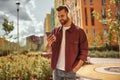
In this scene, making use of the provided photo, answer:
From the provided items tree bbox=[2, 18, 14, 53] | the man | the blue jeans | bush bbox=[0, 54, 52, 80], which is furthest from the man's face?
tree bbox=[2, 18, 14, 53]

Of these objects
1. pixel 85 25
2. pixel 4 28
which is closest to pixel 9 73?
pixel 4 28

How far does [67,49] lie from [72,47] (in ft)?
0.16

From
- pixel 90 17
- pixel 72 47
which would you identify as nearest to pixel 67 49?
pixel 72 47

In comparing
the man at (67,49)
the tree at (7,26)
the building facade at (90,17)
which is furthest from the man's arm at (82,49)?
the building facade at (90,17)

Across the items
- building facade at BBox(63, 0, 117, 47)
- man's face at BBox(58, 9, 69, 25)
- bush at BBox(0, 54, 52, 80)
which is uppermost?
building facade at BBox(63, 0, 117, 47)

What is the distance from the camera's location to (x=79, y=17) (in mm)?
25250

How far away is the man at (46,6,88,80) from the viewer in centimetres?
225

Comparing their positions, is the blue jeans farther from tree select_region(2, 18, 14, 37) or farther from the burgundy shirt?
tree select_region(2, 18, 14, 37)

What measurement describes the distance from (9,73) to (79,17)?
2123 centimetres

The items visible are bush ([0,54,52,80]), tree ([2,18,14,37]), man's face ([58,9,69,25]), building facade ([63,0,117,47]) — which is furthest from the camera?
building facade ([63,0,117,47])

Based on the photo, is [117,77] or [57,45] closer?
[57,45]

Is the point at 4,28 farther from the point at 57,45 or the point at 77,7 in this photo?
the point at 57,45

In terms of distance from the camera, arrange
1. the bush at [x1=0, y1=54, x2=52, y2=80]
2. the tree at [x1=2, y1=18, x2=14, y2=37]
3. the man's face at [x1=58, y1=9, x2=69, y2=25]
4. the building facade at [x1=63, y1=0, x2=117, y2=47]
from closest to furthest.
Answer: the man's face at [x1=58, y1=9, x2=69, y2=25] → the bush at [x1=0, y1=54, x2=52, y2=80] → the tree at [x1=2, y1=18, x2=14, y2=37] → the building facade at [x1=63, y1=0, x2=117, y2=47]

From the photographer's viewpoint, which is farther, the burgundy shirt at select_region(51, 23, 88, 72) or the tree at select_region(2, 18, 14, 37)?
the tree at select_region(2, 18, 14, 37)
